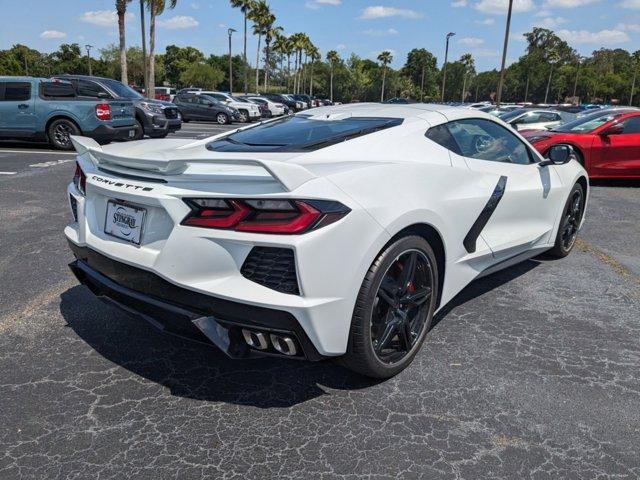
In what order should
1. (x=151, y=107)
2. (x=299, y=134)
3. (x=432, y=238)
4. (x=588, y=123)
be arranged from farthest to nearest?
(x=151, y=107)
(x=588, y=123)
(x=299, y=134)
(x=432, y=238)

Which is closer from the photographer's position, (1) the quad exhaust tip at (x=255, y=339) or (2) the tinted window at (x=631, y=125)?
(1) the quad exhaust tip at (x=255, y=339)

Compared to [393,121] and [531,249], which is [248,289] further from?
[531,249]

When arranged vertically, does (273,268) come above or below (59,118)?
below

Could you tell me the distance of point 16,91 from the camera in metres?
11.9

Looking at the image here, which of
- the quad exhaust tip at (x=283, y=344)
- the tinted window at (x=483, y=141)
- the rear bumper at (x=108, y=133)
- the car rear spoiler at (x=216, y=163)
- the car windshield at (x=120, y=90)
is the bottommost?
the quad exhaust tip at (x=283, y=344)

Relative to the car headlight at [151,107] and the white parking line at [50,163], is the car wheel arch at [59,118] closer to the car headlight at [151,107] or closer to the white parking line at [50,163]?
the white parking line at [50,163]

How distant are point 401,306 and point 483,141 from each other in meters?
1.52

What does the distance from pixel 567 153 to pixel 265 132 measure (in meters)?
2.42

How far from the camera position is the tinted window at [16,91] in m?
11.8

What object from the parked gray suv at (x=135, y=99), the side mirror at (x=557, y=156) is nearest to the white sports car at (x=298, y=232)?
the side mirror at (x=557, y=156)

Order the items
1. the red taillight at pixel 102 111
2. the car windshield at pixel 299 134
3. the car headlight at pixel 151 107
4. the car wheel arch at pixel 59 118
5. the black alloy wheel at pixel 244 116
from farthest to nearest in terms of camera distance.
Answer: the black alloy wheel at pixel 244 116
the car headlight at pixel 151 107
the car wheel arch at pixel 59 118
the red taillight at pixel 102 111
the car windshield at pixel 299 134

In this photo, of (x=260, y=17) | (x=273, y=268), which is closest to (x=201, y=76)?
(x=260, y=17)

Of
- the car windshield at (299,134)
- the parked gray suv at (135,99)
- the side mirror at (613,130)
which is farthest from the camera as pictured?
the parked gray suv at (135,99)

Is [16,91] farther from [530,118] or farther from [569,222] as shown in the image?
[530,118]
